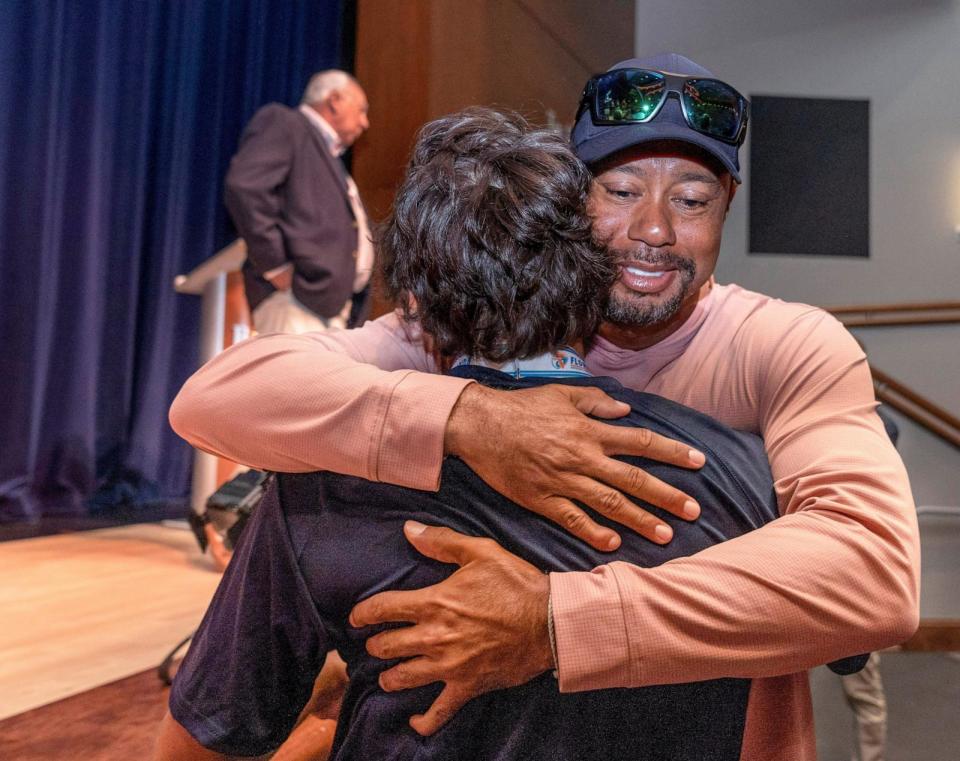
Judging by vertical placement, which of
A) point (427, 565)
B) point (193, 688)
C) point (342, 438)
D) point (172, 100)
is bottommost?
point (193, 688)

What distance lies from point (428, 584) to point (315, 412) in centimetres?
21

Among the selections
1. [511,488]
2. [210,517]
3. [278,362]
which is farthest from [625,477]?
[210,517]

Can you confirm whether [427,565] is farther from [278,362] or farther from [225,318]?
[225,318]

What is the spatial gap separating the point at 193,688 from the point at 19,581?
2.40 m

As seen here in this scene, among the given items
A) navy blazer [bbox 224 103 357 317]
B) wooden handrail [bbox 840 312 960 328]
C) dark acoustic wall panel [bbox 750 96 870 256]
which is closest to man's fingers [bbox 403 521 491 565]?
navy blazer [bbox 224 103 357 317]

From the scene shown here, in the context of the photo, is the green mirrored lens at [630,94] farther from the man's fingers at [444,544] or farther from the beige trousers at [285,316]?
the beige trousers at [285,316]

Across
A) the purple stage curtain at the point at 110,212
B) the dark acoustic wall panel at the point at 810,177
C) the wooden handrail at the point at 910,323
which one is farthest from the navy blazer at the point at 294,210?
the dark acoustic wall panel at the point at 810,177

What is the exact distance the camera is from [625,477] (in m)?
0.75

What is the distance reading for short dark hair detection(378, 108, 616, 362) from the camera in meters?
0.78

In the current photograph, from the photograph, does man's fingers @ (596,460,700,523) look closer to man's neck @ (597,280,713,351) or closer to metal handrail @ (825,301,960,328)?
man's neck @ (597,280,713,351)

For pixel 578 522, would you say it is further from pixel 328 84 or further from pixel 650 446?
pixel 328 84

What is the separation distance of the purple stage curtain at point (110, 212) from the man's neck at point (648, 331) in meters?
3.65

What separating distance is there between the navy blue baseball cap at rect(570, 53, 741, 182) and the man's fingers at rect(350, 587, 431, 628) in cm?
65

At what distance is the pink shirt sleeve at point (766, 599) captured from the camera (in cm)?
73
